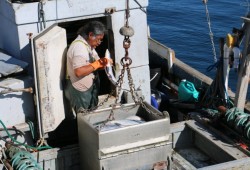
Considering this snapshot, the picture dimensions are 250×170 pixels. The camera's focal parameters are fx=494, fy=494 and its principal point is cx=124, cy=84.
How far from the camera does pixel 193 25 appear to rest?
20953 millimetres

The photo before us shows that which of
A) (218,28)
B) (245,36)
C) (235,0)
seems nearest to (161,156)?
(245,36)

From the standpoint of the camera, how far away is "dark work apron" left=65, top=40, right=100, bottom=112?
723cm

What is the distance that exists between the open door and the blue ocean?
934cm

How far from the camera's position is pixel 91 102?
24.4 ft

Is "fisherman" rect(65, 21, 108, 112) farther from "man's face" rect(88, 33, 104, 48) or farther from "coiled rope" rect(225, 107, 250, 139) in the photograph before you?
"coiled rope" rect(225, 107, 250, 139)

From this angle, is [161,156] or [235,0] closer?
[161,156]

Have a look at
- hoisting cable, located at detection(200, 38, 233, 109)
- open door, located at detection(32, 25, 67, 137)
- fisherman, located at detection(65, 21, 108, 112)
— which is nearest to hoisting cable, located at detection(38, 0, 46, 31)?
open door, located at detection(32, 25, 67, 137)

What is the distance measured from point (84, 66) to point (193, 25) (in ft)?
48.1

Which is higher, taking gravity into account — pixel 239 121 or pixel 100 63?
pixel 100 63

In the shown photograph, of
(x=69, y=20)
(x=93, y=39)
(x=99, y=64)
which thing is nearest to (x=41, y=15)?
(x=69, y=20)

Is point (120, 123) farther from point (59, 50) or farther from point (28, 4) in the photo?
point (28, 4)

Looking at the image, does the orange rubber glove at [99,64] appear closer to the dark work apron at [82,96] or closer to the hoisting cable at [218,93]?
the dark work apron at [82,96]

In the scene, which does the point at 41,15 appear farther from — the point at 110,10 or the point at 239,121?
the point at 239,121

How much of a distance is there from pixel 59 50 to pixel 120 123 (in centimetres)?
143
